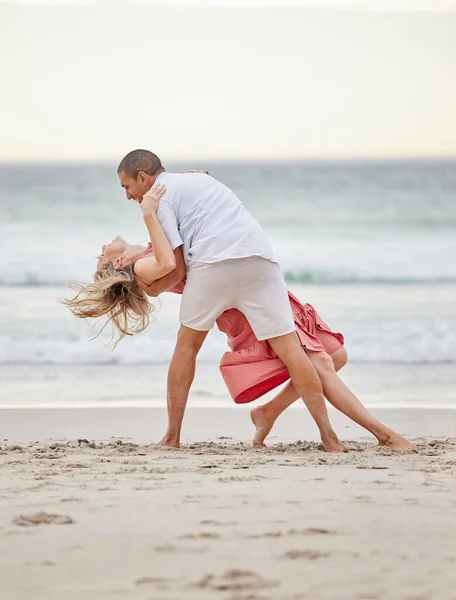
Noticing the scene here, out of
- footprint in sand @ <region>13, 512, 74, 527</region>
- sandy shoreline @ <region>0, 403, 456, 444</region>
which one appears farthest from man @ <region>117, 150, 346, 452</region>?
footprint in sand @ <region>13, 512, 74, 527</region>

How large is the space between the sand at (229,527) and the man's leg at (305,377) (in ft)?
0.85

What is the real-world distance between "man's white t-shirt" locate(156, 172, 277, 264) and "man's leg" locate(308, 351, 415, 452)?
Result: 2.07 feet

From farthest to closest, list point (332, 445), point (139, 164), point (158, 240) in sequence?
point (139, 164)
point (332, 445)
point (158, 240)

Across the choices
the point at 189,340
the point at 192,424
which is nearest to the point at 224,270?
the point at 189,340

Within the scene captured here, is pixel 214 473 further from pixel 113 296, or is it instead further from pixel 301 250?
pixel 301 250

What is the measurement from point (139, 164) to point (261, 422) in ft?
4.52

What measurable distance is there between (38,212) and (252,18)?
273 inches

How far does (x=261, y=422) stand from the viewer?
470 centimetres

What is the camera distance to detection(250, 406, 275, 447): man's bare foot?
15.4ft

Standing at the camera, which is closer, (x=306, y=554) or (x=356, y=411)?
(x=306, y=554)

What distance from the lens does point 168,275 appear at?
171 inches

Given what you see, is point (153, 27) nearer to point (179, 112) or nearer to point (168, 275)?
point (179, 112)

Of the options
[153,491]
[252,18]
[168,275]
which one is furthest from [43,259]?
[153,491]

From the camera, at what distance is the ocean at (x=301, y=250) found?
9.51 m
